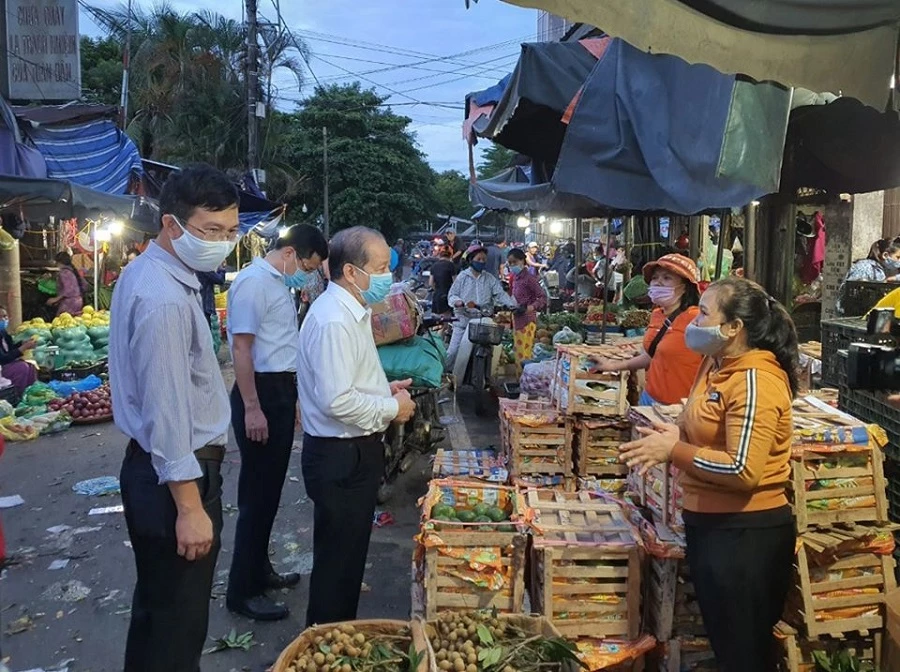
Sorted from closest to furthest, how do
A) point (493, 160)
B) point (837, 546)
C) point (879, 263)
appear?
point (837, 546) < point (879, 263) < point (493, 160)

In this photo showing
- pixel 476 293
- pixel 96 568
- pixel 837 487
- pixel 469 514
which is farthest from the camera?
pixel 476 293

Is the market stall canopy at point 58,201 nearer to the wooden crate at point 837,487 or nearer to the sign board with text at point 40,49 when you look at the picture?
the sign board with text at point 40,49

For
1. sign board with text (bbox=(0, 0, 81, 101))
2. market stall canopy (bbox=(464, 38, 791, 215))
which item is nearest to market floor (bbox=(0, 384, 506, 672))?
market stall canopy (bbox=(464, 38, 791, 215))

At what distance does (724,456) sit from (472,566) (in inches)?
51.0

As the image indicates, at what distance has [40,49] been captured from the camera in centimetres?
1112

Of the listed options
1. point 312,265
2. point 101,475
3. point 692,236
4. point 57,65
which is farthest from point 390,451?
point 57,65

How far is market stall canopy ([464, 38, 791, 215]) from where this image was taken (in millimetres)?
3664

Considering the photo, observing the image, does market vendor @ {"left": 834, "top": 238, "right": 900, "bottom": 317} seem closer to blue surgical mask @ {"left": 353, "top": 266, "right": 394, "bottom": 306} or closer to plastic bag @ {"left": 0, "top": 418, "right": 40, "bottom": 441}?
blue surgical mask @ {"left": 353, "top": 266, "right": 394, "bottom": 306}

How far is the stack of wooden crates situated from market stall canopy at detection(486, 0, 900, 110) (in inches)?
58.4

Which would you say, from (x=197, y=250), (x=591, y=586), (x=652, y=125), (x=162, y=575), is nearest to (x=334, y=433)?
(x=162, y=575)

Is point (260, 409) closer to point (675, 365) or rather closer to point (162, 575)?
point (162, 575)

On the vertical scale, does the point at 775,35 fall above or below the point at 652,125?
below

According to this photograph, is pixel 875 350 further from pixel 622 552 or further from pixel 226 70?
pixel 226 70

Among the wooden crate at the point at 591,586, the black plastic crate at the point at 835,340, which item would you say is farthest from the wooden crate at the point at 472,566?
the black plastic crate at the point at 835,340
